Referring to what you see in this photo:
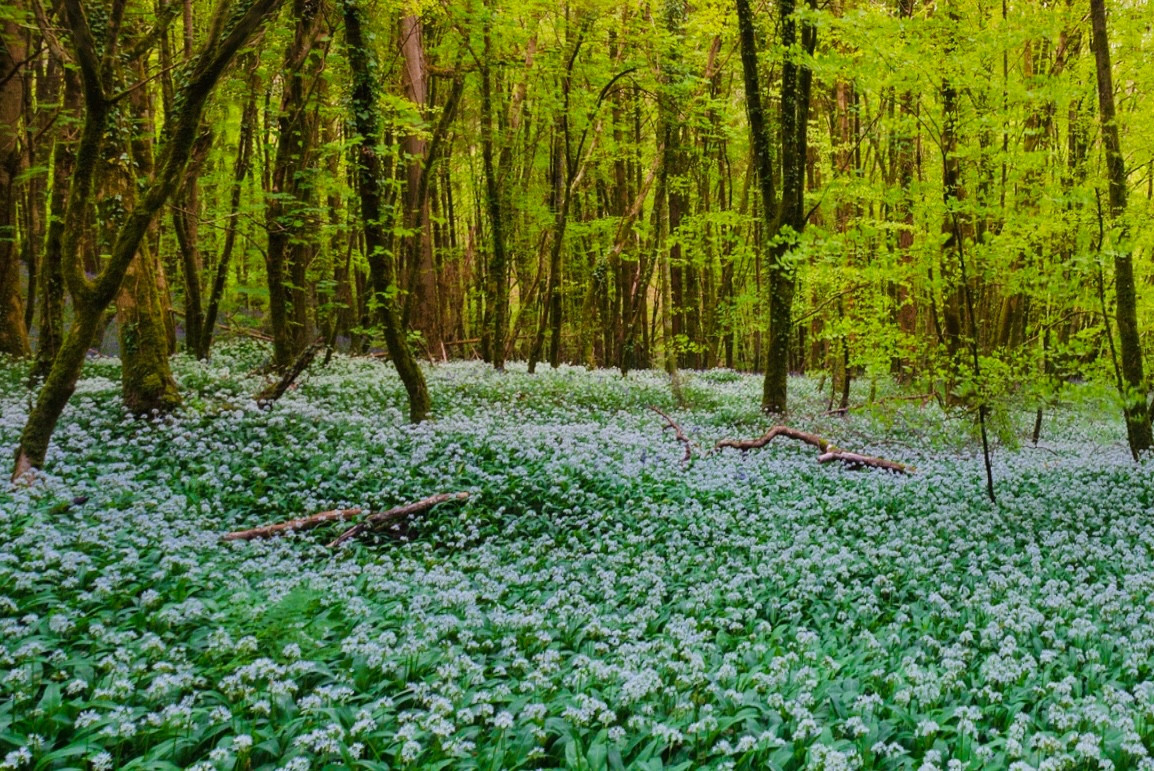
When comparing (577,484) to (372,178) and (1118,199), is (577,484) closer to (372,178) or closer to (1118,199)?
(372,178)

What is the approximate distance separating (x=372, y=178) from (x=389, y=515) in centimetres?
527

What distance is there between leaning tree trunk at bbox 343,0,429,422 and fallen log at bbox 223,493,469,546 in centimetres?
350

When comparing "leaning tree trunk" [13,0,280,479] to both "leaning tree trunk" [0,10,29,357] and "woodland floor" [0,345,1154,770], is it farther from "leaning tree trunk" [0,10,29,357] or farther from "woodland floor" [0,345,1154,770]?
"leaning tree trunk" [0,10,29,357]

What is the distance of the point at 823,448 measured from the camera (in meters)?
10.7

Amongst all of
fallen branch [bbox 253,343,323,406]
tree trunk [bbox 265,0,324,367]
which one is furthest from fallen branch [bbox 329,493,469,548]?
tree trunk [bbox 265,0,324,367]

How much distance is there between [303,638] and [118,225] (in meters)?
7.77

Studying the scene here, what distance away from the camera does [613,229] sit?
22.6 metres

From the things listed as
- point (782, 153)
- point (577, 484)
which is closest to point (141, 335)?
point (577, 484)

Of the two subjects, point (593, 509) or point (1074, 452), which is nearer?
point (593, 509)

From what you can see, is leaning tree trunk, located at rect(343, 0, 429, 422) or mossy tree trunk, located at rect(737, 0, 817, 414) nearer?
leaning tree trunk, located at rect(343, 0, 429, 422)

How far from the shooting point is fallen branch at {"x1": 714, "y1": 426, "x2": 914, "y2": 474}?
10.0 meters

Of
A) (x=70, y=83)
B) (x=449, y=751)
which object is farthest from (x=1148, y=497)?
(x=70, y=83)

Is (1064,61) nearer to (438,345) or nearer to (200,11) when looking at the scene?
(438,345)

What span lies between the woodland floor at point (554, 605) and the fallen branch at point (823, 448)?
292mm
